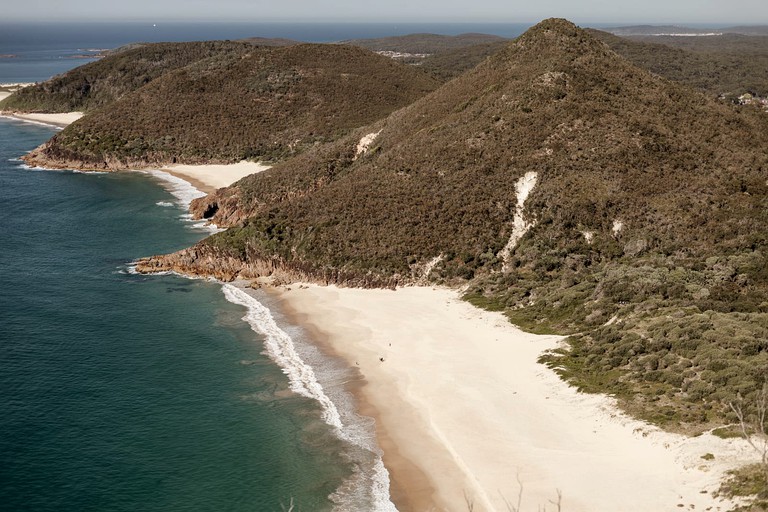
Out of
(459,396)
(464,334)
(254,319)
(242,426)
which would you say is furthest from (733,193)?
(242,426)

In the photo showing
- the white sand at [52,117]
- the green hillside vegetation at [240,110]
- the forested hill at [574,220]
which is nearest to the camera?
the forested hill at [574,220]

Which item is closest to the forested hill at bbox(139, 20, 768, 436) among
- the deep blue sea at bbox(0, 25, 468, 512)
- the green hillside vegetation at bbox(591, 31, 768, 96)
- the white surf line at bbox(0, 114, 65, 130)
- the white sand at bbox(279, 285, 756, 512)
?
the white sand at bbox(279, 285, 756, 512)

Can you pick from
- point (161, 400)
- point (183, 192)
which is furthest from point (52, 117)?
point (161, 400)

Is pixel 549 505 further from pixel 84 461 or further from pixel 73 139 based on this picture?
pixel 73 139

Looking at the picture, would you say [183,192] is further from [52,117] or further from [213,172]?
[52,117]

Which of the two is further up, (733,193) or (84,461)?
(733,193)

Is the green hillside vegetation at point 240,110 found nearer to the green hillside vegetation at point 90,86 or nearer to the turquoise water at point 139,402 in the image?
the green hillside vegetation at point 90,86

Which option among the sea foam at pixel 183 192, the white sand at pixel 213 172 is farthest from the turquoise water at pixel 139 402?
the white sand at pixel 213 172
